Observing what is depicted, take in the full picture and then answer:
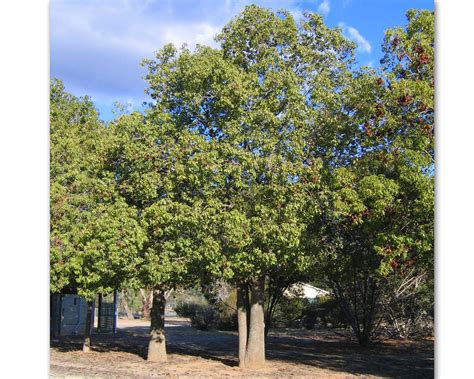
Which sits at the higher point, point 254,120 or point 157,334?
point 254,120

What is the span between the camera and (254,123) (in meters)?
12.8

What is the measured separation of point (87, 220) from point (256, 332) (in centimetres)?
474

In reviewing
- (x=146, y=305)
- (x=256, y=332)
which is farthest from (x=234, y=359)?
(x=146, y=305)

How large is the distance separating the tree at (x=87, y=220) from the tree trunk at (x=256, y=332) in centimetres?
313

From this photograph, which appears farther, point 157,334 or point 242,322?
point 157,334

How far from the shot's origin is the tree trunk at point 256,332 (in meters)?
14.0

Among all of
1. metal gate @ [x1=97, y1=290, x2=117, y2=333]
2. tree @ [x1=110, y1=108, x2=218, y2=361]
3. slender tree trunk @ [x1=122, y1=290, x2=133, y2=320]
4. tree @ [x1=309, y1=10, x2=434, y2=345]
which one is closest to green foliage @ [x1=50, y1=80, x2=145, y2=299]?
tree @ [x1=110, y1=108, x2=218, y2=361]
